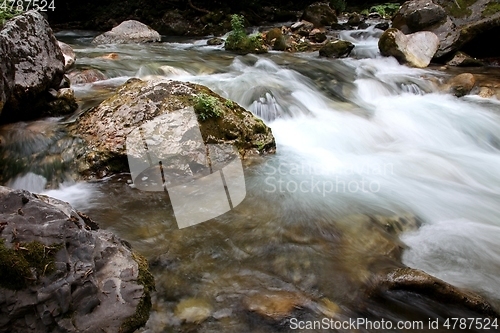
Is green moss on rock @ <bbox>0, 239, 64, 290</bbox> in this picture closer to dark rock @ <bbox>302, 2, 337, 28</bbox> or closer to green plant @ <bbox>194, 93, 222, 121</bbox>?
green plant @ <bbox>194, 93, 222, 121</bbox>

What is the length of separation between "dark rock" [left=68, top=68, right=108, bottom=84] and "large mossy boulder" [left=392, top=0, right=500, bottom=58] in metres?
9.12

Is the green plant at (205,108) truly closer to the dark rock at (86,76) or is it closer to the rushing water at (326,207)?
the rushing water at (326,207)

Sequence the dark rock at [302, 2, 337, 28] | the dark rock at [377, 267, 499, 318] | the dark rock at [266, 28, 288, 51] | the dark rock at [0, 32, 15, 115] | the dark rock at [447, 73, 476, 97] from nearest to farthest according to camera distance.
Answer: the dark rock at [377, 267, 499, 318] → the dark rock at [0, 32, 15, 115] → the dark rock at [447, 73, 476, 97] → the dark rock at [266, 28, 288, 51] → the dark rock at [302, 2, 337, 28]

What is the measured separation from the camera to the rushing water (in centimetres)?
302

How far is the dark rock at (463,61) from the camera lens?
34.4 feet

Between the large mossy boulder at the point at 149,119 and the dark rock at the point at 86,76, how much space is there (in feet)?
8.35

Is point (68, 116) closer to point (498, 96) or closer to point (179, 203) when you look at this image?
point (179, 203)

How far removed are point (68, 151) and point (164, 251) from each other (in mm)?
2368

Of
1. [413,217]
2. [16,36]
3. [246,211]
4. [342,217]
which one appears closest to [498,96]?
[413,217]

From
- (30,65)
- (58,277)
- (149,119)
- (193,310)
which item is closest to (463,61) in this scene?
(149,119)

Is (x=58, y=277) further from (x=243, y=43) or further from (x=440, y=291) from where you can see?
(x=243, y=43)

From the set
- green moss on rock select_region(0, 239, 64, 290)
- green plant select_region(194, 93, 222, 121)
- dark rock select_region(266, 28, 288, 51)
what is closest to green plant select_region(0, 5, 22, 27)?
green plant select_region(194, 93, 222, 121)

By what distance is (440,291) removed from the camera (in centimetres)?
289

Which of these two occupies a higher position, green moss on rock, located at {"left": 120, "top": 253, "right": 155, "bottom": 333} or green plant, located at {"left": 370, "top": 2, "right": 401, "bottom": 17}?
green plant, located at {"left": 370, "top": 2, "right": 401, "bottom": 17}
